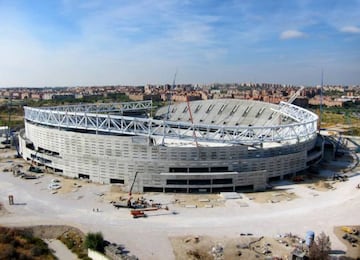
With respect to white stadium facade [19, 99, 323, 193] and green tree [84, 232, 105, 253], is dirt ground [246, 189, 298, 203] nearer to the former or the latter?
white stadium facade [19, 99, 323, 193]

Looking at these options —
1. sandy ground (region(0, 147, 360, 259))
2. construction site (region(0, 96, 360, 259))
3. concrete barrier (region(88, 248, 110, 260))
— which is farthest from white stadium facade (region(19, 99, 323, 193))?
concrete barrier (region(88, 248, 110, 260))

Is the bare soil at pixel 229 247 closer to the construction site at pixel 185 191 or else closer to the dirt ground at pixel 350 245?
the construction site at pixel 185 191

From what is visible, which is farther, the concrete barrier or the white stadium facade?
the white stadium facade

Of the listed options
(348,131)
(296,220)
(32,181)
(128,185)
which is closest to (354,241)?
(296,220)

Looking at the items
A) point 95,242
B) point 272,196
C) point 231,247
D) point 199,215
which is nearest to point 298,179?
point 272,196

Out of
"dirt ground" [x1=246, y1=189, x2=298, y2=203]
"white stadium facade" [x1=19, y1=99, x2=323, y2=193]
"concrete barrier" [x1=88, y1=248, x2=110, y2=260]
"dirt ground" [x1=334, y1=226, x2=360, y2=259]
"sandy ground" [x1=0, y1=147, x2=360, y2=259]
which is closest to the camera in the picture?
"concrete barrier" [x1=88, y1=248, x2=110, y2=260]

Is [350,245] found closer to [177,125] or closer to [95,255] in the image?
[95,255]
